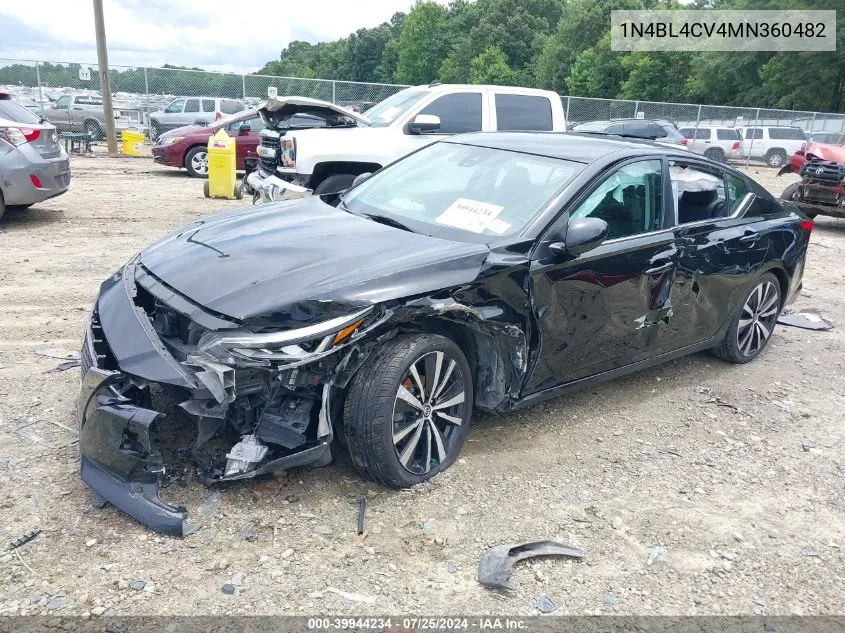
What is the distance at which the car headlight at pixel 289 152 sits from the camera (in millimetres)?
8297

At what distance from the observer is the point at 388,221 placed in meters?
4.14

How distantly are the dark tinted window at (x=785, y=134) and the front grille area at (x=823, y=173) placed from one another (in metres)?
17.6

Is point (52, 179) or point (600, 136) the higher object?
point (600, 136)

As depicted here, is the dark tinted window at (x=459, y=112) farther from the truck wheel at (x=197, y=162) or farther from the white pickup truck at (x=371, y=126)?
the truck wheel at (x=197, y=162)

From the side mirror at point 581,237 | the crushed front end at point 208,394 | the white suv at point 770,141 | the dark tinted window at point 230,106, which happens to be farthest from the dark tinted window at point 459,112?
the white suv at point 770,141

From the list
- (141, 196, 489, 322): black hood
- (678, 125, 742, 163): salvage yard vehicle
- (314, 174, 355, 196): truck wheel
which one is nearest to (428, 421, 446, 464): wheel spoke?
(141, 196, 489, 322): black hood

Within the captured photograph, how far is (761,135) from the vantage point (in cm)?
2688

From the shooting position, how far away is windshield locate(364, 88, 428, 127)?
915cm

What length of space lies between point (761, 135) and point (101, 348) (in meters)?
28.2

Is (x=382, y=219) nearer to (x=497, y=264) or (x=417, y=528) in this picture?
(x=497, y=264)

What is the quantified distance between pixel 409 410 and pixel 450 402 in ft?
0.85

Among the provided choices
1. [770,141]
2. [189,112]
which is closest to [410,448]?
[189,112]

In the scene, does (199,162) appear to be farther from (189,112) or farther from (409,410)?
(409,410)

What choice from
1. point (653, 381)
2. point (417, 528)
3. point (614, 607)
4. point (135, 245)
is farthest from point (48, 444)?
point (135, 245)
